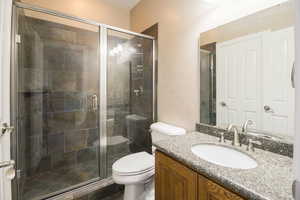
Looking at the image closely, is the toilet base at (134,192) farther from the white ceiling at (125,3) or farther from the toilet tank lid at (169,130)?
the white ceiling at (125,3)

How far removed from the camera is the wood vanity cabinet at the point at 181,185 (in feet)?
2.23

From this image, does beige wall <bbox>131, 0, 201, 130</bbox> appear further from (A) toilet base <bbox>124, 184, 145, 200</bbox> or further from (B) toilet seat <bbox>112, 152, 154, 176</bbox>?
(A) toilet base <bbox>124, 184, 145, 200</bbox>

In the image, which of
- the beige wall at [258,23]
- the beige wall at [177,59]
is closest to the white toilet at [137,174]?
the beige wall at [177,59]

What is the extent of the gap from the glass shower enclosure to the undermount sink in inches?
45.8

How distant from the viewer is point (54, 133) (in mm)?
1989

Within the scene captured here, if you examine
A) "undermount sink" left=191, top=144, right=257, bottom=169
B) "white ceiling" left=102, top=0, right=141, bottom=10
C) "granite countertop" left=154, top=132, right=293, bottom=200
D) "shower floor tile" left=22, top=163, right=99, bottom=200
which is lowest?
"shower floor tile" left=22, top=163, right=99, bottom=200

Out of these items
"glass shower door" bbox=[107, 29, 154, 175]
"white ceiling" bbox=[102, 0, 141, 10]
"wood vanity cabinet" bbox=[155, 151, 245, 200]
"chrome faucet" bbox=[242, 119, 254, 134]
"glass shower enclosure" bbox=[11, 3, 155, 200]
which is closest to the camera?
"wood vanity cabinet" bbox=[155, 151, 245, 200]

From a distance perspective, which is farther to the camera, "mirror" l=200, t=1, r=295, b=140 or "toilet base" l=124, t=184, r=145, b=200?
"toilet base" l=124, t=184, r=145, b=200

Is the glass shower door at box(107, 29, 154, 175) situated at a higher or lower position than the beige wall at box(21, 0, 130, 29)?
lower

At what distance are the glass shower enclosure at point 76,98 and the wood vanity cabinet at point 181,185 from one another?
114 centimetres

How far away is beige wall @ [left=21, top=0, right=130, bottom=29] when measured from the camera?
1983mm

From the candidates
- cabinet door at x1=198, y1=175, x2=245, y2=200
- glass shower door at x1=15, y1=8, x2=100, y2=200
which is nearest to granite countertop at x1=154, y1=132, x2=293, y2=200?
cabinet door at x1=198, y1=175, x2=245, y2=200

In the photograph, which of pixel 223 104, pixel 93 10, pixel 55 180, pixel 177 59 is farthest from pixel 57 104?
pixel 223 104

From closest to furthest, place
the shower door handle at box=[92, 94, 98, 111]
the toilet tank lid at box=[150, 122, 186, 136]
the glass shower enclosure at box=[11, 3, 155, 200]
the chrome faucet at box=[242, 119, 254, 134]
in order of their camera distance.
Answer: the chrome faucet at box=[242, 119, 254, 134]
the toilet tank lid at box=[150, 122, 186, 136]
the glass shower enclosure at box=[11, 3, 155, 200]
the shower door handle at box=[92, 94, 98, 111]
